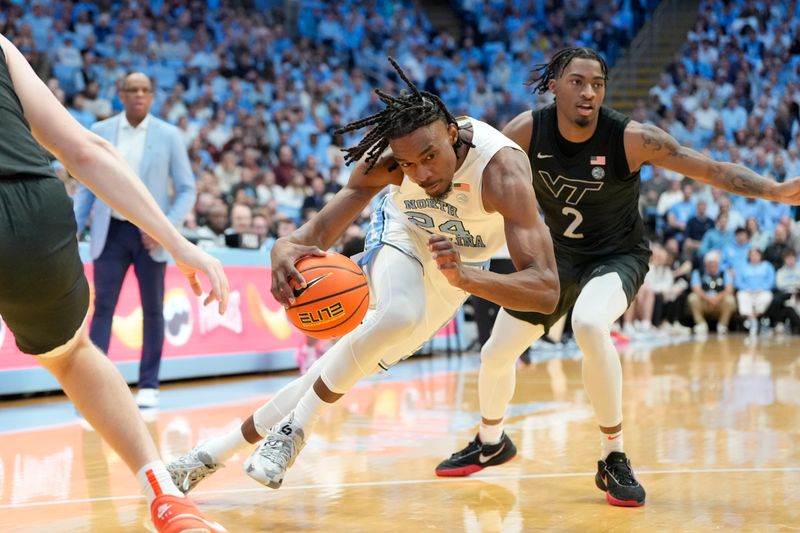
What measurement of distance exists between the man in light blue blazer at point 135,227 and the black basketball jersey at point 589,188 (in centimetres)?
322

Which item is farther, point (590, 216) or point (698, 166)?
point (590, 216)

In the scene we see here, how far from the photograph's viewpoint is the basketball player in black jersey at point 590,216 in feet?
14.0

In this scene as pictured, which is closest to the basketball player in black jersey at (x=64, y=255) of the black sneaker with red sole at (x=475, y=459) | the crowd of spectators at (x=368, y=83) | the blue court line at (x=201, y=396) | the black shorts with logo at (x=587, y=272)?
the black sneaker with red sole at (x=475, y=459)

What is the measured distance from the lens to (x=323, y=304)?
12.2ft

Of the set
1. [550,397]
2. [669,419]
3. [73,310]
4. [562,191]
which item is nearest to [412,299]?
[562,191]

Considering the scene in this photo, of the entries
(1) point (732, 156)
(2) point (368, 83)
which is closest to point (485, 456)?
(1) point (732, 156)

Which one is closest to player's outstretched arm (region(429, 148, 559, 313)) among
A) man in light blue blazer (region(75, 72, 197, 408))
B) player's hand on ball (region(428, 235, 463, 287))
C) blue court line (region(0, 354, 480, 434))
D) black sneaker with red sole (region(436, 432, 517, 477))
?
player's hand on ball (region(428, 235, 463, 287))

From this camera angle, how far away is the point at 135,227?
267 inches

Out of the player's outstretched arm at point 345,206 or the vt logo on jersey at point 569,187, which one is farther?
the vt logo on jersey at point 569,187

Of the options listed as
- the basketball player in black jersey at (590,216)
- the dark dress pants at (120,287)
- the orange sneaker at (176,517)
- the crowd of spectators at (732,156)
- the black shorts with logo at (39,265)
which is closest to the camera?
the black shorts with logo at (39,265)

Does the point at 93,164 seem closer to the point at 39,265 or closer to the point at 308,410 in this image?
the point at 39,265

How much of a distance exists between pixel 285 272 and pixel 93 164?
3.93 feet

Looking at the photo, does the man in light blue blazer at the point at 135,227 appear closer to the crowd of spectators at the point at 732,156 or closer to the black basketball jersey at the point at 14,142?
the black basketball jersey at the point at 14,142

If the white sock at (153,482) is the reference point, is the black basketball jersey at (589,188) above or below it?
above
